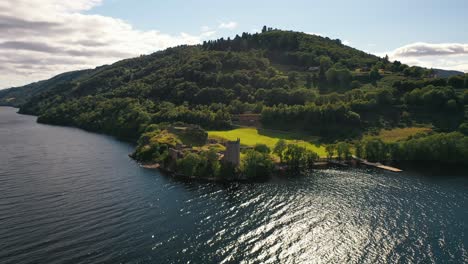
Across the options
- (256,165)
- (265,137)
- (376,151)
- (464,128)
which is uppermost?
(464,128)

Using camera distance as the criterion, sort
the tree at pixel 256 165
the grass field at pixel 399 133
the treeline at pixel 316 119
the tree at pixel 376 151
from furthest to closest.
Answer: the treeline at pixel 316 119 → the grass field at pixel 399 133 → the tree at pixel 376 151 → the tree at pixel 256 165

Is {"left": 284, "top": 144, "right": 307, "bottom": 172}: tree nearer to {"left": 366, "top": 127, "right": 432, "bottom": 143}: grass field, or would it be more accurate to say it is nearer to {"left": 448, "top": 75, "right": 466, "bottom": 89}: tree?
{"left": 366, "top": 127, "right": 432, "bottom": 143}: grass field

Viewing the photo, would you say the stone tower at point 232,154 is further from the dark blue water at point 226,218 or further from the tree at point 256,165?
the dark blue water at point 226,218

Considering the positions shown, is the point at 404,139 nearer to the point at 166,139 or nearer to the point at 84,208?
the point at 166,139

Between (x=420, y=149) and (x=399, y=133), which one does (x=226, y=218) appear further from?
(x=399, y=133)

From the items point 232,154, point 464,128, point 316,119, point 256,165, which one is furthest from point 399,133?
point 232,154

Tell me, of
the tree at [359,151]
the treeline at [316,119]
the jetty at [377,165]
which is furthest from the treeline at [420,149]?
the treeline at [316,119]
